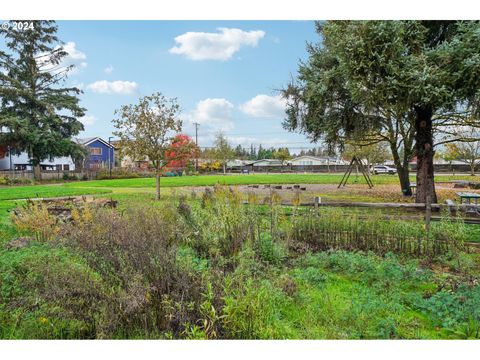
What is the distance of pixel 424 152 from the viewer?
801 cm

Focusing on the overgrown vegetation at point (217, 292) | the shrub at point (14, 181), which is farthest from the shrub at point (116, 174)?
the overgrown vegetation at point (217, 292)

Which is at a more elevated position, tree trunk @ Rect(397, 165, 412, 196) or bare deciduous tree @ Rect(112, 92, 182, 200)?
bare deciduous tree @ Rect(112, 92, 182, 200)

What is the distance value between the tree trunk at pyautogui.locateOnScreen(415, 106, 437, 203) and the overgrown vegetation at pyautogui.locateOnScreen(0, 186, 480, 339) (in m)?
5.00

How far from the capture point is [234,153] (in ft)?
114

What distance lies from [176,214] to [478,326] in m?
3.06

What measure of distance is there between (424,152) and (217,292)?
7.43 m

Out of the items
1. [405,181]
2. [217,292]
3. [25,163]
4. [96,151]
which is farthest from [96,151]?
[217,292]

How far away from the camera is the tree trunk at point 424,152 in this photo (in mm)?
7816

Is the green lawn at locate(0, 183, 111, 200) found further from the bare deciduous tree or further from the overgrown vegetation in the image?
the overgrown vegetation

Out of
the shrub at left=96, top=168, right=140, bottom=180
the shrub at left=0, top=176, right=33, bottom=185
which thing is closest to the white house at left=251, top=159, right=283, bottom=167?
the shrub at left=96, top=168, right=140, bottom=180

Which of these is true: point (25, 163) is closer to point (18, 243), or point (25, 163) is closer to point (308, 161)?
point (18, 243)

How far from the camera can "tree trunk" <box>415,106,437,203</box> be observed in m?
7.82
